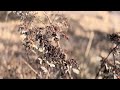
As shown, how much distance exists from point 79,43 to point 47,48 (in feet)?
6.05

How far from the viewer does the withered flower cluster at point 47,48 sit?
3631 millimetres

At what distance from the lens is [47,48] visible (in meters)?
3.66

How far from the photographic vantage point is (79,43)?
546cm

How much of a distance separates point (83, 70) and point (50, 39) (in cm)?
102

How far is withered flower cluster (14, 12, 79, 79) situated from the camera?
3.63 meters

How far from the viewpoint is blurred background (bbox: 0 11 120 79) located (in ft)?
13.5

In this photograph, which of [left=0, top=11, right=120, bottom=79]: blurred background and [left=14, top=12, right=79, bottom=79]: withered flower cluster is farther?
[left=0, top=11, right=120, bottom=79]: blurred background

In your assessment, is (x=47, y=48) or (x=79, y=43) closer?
(x=47, y=48)

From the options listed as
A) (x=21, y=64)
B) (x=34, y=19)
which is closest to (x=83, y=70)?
(x=21, y=64)

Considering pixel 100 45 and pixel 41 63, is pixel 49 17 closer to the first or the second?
pixel 41 63

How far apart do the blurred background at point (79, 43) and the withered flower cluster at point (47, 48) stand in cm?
23

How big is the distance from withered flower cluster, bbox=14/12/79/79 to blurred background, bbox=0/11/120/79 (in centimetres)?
23

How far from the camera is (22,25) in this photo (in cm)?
372

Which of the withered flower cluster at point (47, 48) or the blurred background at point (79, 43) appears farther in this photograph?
the blurred background at point (79, 43)
